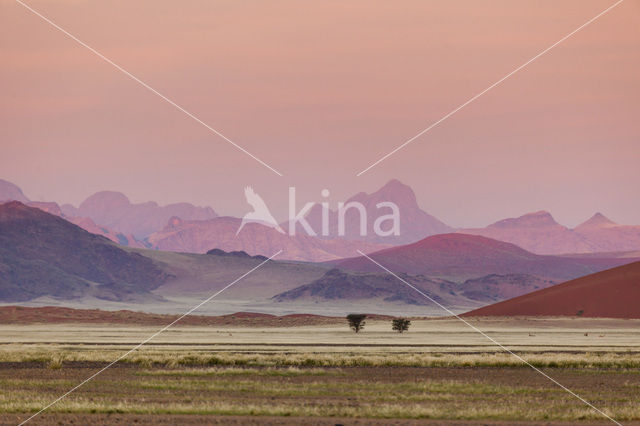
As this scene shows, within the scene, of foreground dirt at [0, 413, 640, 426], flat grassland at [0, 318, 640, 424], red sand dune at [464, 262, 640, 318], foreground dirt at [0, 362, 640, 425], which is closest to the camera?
foreground dirt at [0, 413, 640, 426]

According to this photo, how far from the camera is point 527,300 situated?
6412 inches

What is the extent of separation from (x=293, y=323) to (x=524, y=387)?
298ft

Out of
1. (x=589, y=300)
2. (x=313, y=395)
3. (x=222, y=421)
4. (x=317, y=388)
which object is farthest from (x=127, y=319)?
(x=222, y=421)

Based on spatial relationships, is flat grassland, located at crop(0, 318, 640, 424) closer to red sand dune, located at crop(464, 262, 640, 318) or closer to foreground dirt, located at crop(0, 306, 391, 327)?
foreground dirt, located at crop(0, 306, 391, 327)

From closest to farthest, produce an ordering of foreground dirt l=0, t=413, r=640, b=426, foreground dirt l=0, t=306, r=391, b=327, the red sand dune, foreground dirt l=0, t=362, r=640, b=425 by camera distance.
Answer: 1. foreground dirt l=0, t=413, r=640, b=426
2. foreground dirt l=0, t=362, r=640, b=425
3. foreground dirt l=0, t=306, r=391, b=327
4. the red sand dune

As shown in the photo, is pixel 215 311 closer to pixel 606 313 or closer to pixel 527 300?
pixel 527 300

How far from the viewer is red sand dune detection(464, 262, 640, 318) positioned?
142375 mm

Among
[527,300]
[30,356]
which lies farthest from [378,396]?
[527,300]

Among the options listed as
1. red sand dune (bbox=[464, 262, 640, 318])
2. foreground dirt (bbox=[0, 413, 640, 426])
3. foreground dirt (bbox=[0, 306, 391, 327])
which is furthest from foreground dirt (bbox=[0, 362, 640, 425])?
red sand dune (bbox=[464, 262, 640, 318])

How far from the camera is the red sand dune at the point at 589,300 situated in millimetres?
142375

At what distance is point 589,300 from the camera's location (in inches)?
5906

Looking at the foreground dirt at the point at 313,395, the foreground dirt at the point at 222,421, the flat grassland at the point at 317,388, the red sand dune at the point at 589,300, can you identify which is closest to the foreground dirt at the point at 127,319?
the red sand dune at the point at 589,300

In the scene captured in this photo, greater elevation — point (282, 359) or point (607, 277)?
point (607, 277)

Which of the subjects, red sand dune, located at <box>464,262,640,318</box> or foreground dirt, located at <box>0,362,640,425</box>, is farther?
red sand dune, located at <box>464,262,640,318</box>
